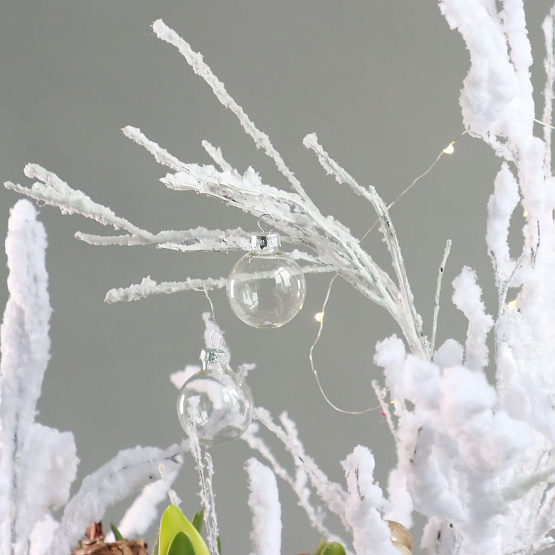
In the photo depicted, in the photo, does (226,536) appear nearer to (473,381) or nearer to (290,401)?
Answer: (290,401)

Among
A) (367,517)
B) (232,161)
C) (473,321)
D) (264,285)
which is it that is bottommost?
(367,517)

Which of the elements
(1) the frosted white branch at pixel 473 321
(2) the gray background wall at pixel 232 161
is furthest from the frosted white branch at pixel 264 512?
(2) the gray background wall at pixel 232 161

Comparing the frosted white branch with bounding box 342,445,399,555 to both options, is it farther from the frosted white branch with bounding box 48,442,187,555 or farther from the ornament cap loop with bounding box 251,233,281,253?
the ornament cap loop with bounding box 251,233,281,253

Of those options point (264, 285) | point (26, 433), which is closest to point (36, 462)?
point (26, 433)

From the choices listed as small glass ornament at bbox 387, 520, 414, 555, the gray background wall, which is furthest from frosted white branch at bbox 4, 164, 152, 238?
the gray background wall

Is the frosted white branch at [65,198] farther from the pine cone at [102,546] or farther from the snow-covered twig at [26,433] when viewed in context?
the pine cone at [102,546]

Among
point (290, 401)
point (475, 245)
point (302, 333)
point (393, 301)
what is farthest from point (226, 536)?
point (393, 301)

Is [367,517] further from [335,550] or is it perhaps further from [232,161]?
[232,161]
